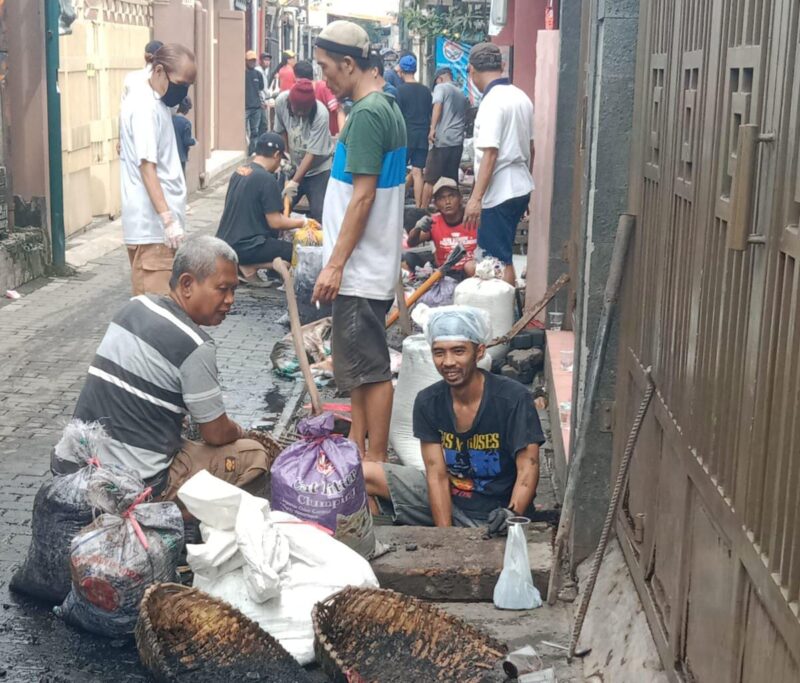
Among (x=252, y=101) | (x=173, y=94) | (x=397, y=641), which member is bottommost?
(x=397, y=641)

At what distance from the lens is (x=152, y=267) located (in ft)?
26.0

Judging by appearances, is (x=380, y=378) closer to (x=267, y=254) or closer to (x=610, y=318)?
(x=610, y=318)

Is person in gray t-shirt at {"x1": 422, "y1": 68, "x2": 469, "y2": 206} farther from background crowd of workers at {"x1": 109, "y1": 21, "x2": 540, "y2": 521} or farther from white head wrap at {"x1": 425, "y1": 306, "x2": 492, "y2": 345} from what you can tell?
white head wrap at {"x1": 425, "y1": 306, "x2": 492, "y2": 345}

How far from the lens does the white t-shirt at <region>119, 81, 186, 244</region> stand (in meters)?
7.70

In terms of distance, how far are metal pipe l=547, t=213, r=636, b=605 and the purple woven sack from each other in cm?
76

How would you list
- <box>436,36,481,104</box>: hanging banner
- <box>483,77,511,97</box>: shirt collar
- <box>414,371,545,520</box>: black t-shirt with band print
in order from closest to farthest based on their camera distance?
<box>414,371,545,520</box>: black t-shirt with band print → <box>483,77,511,97</box>: shirt collar → <box>436,36,481,104</box>: hanging banner

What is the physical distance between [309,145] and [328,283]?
6.79 m

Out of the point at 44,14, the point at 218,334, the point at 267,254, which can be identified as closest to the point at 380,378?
the point at 218,334

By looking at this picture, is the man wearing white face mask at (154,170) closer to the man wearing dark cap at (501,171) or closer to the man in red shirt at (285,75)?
the man wearing dark cap at (501,171)

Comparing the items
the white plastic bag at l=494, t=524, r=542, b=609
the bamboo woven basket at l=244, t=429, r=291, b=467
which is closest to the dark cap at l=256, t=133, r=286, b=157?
the bamboo woven basket at l=244, t=429, r=291, b=467

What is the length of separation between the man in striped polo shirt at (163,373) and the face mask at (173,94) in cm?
301

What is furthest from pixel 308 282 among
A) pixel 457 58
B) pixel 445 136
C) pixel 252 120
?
pixel 252 120

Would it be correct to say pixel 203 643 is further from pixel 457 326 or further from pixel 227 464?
pixel 457 326

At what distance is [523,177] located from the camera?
959 cm
